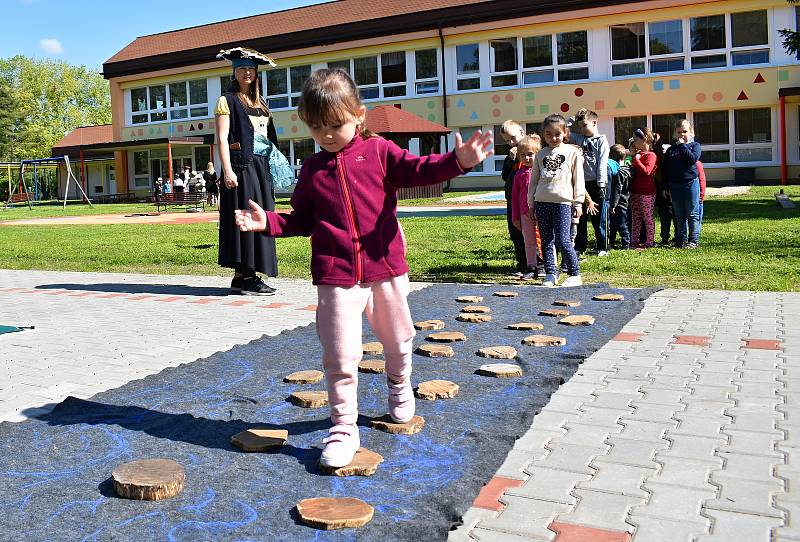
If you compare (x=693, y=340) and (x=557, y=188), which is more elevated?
(x=557, y=188)

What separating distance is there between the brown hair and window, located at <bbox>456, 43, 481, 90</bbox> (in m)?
30.9

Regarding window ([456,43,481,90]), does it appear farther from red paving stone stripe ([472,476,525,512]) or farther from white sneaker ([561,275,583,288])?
red paving stone stripe ([472,476,525,512])

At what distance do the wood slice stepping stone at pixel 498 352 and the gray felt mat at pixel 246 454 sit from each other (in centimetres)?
7

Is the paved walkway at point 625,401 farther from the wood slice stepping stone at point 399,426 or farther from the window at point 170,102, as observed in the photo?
the window at point 170,102

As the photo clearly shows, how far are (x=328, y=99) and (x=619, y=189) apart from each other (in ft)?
26.9

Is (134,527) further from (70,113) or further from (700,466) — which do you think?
(70,113)

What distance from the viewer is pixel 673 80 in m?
29.4

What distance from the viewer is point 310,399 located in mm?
4242

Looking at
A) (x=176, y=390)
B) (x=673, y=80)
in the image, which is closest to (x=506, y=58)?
(x=673, y=80)

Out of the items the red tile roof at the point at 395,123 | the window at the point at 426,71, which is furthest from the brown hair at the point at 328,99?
the window at the point at 426,71

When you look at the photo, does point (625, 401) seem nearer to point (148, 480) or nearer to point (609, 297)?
point (148, 480)

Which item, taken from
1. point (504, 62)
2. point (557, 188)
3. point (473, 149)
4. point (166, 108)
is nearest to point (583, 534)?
point (473, 149)

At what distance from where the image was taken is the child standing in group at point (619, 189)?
10.8m

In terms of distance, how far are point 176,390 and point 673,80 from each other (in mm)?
28025
